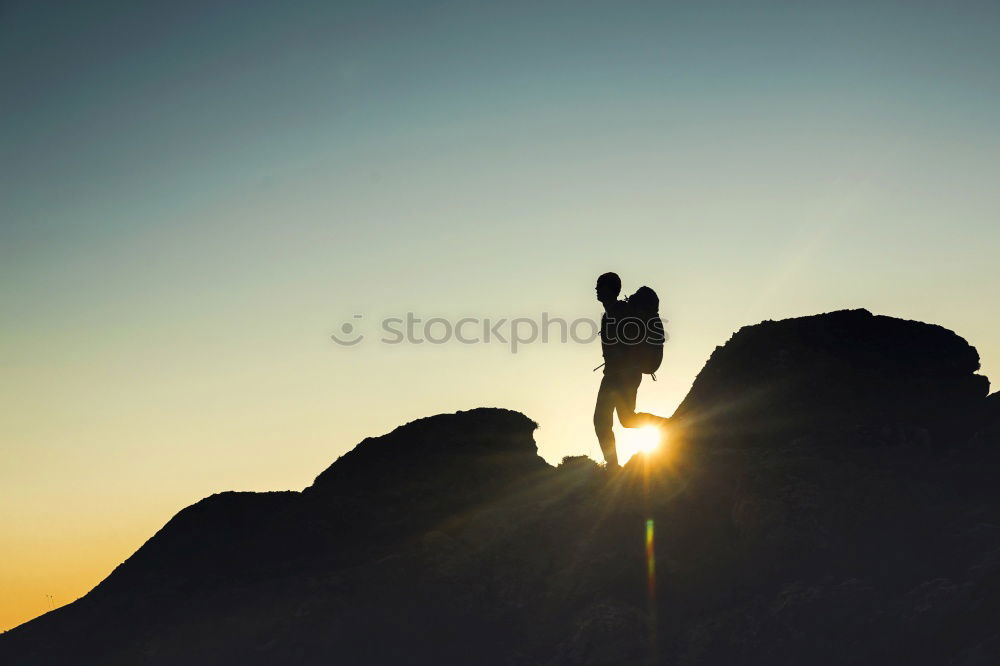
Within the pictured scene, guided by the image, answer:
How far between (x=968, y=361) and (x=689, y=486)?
20.8 ft

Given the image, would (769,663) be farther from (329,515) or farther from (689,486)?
(329,515)

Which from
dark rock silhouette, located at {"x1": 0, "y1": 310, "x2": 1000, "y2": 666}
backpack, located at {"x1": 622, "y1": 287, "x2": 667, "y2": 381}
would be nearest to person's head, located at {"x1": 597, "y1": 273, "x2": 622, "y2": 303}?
backpack, located at {"x1": 622, "y1": 287, "x2": 667, "y2": 381}

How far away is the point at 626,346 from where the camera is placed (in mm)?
19625

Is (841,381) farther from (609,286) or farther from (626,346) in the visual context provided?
(609,286)

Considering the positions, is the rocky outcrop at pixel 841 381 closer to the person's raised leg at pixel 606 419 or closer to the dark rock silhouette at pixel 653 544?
the dark rock silhouette at pixel 653 544

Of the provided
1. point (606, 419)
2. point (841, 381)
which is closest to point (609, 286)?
point (606, 419)

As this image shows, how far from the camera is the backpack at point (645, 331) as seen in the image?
64.0 ft

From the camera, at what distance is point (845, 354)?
2034 centimetres

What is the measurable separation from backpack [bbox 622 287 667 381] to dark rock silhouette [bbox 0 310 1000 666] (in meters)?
A: 2.16

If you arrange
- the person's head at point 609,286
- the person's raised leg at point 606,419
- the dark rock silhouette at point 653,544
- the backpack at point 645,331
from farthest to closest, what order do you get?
the person's raised leg at point 606,419, the person's head at point 609,286, the backpack at point 645,331, the dark rock silhouette at point 653,544

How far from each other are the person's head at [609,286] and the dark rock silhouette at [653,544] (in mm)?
3264

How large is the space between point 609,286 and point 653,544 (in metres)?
4.99

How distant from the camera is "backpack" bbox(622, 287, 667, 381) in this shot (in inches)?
768

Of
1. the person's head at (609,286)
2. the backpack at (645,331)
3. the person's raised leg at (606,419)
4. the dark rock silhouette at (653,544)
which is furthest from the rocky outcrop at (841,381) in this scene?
the person's head at (609,286)
